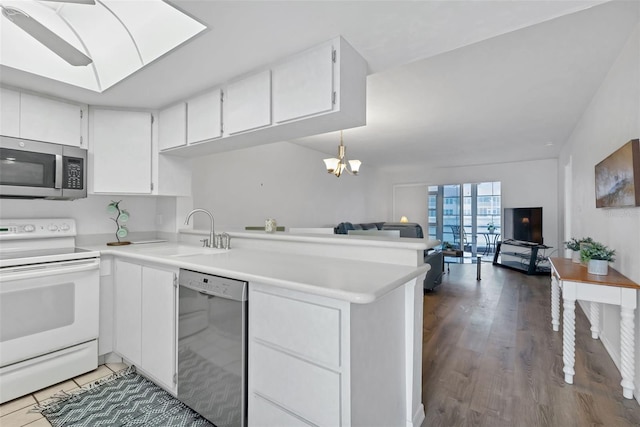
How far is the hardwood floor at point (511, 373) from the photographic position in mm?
1807

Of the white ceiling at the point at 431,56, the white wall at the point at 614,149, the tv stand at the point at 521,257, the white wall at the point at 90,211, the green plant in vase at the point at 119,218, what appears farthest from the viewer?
the tv stand at the point at 521,257

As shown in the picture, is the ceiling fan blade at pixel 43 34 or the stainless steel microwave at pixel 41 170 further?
the stainless steel microwave at pixel 41 170

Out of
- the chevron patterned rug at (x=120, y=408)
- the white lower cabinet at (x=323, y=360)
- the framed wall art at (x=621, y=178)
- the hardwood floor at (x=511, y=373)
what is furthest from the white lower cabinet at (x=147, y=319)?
the framed wall art at (x=621, y=178)

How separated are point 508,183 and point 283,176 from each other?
5.71 metres

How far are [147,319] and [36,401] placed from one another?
0.85 metres

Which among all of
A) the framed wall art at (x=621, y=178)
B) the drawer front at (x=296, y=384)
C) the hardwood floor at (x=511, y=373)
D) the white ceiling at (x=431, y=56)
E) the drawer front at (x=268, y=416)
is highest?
the white ceiling at (x=431, y=56)

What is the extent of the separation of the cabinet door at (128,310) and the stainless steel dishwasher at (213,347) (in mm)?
574

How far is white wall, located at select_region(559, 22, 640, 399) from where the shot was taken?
2.04 metres

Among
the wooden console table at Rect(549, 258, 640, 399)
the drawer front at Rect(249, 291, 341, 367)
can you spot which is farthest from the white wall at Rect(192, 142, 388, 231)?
the wooden console table at Rect(549, 258, 640, 399)

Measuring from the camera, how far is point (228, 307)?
1520 millimetres

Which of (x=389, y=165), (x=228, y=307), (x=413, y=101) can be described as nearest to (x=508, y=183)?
(x=389, y=165)

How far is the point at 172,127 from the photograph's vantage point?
2.68m

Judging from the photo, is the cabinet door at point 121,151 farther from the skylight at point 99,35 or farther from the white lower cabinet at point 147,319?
the white lower cabinet at point 147,319

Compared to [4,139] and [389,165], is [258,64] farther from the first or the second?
[389,165]
